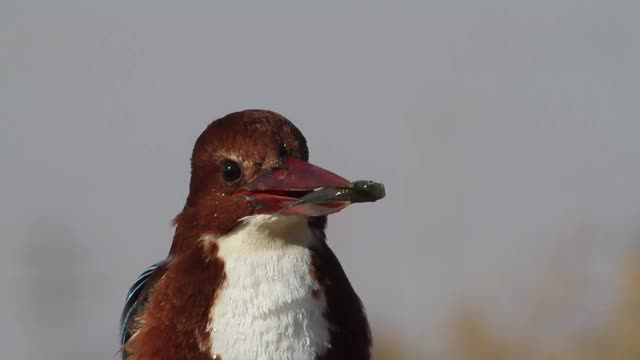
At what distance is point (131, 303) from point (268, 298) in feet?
1.95

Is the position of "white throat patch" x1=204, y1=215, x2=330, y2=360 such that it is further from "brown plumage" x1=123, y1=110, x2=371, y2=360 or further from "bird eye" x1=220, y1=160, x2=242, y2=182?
"bird eye" x1=220, y1=160, x2=242, y2=182

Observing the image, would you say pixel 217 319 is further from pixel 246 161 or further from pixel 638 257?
pixel 638 257

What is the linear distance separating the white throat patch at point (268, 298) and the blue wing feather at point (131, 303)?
38 centimetres

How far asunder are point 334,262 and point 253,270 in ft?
0.94

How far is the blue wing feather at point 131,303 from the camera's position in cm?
453

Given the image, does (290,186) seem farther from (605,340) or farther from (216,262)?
(605,340)

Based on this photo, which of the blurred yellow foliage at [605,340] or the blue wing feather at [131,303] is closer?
the blue wing feather at [131,303]

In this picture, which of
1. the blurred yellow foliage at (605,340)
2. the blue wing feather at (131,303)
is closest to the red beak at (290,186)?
the blue wing feather at (131,303)

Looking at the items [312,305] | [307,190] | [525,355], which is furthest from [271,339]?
[525,355]

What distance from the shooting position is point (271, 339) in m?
4.19

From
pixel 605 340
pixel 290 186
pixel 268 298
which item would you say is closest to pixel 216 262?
pixel 268 298

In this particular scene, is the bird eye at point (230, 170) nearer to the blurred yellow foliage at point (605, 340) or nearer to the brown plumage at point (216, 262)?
the brown plumage at point (216, 262)

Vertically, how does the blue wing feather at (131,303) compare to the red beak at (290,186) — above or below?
below

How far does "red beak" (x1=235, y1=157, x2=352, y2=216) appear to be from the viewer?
414cm
